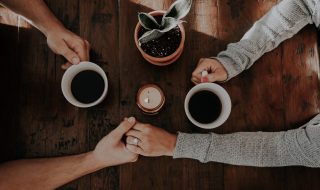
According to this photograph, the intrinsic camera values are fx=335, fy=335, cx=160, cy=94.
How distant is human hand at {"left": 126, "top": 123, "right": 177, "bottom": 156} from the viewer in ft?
3.49

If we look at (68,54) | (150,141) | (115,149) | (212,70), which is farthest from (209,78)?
(68,54)

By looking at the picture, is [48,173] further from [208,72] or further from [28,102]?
[208,72]

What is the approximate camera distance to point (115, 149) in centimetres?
107

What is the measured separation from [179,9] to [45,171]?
2.22 feet

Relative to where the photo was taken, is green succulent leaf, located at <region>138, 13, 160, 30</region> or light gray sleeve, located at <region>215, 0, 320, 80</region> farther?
light gray sleeve, located at <region>215, 0, 320, 80</region>

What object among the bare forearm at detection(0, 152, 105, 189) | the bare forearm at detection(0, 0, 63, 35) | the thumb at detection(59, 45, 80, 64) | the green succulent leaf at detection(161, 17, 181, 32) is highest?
the bare forearm at detection(0, 0, 63, 35)

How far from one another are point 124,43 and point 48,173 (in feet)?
1.66

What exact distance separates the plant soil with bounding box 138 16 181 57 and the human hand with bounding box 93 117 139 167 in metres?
0.22

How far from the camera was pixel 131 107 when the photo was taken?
114cm

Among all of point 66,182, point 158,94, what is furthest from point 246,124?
point 66,182

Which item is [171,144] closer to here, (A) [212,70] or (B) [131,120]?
(B) [131,120]

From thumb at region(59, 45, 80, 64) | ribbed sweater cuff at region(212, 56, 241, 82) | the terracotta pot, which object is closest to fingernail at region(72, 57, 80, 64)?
thumb at region(59, 45, 80, 64)

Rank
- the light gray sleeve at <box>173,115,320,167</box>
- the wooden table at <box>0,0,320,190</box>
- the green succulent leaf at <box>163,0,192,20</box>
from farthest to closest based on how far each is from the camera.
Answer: the wooden table at <box>0,0,320,190</box>
the light gray sleeve at <box>173,115,320,167</box>
the green succulent leaf at <box>163,0,192,20</box>

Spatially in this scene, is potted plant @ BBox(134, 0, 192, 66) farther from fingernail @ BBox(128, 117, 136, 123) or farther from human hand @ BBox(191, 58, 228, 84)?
fingernail @ BBox(128, 117, 136, 123)
